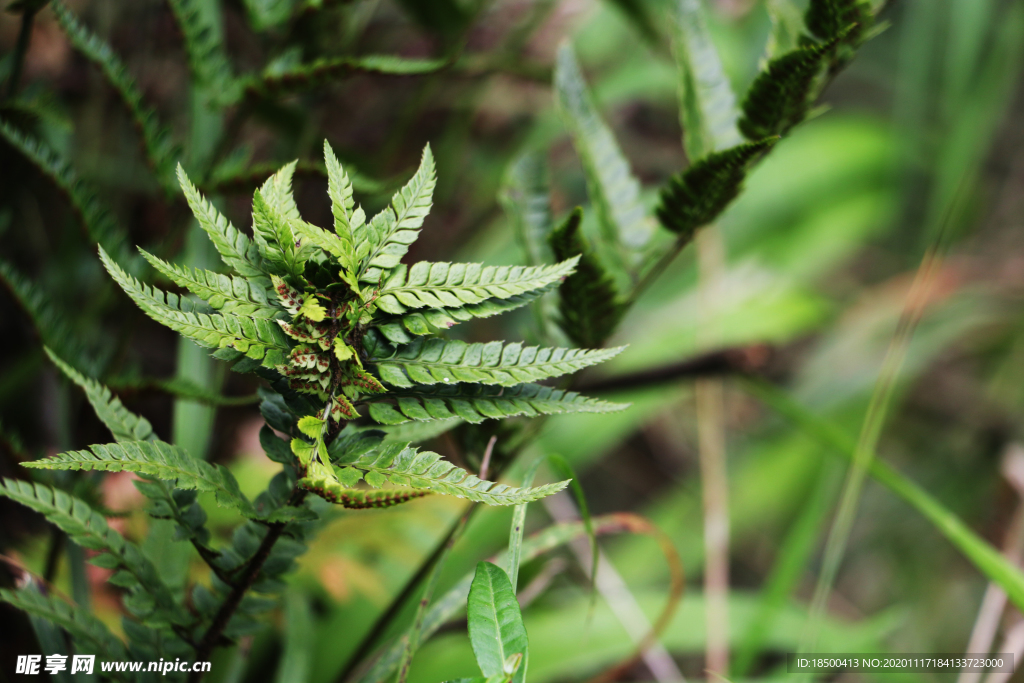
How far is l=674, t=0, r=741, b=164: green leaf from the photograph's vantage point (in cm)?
46

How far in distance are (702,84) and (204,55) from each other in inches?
15.7

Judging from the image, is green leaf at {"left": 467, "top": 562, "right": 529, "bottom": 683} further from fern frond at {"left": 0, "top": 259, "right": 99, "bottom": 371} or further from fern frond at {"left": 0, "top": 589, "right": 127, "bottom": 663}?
fern frond at {"left": 0, "top": 259, "right": 99, "bottom": 371}

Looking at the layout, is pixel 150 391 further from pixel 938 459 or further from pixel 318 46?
pixel 938 459

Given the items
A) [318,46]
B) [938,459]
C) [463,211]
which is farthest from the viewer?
[938,459]

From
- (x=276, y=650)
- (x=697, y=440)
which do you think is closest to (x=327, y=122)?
(x=276, y=650)

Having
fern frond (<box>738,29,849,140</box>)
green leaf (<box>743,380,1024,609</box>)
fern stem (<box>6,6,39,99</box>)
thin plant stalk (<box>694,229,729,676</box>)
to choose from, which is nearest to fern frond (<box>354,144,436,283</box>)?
fern frond (<box>738,29,849,140</box>)

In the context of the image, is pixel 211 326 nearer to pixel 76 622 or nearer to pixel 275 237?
pixel 275 237

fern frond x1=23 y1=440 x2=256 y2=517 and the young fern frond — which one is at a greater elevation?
fern frond x1=23 y1=440 x2=256 y2=517

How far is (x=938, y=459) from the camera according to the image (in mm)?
1448

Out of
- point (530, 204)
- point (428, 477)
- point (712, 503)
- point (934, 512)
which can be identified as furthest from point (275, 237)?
point (712, 503)

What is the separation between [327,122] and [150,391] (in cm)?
74

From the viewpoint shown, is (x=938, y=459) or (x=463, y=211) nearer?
(x=463, y=211)

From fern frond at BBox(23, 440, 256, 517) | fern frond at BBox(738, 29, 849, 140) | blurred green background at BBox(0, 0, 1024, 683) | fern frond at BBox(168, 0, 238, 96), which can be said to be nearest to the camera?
fern frond at BBox(23, 440, 256, 517)

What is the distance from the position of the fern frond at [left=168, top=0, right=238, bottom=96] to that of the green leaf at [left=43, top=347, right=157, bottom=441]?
28cm
